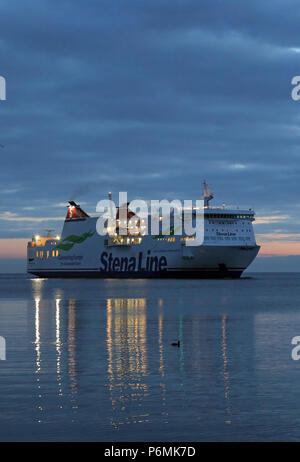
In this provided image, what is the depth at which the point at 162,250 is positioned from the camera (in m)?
97.7

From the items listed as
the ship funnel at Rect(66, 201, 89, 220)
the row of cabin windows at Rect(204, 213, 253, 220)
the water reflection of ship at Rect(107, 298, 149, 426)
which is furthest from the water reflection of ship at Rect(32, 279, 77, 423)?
the ship funnel at Rect(66, 201, 89, 220)

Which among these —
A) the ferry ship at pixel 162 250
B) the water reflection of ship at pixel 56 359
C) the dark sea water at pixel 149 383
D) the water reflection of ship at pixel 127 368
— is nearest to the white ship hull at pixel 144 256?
the ferry ship at pixel 162 250

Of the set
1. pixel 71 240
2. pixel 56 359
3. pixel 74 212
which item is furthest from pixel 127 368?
pixel 74 212

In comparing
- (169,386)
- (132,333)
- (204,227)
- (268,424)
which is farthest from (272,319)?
(204,227)

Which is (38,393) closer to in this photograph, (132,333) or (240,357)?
(240,357)

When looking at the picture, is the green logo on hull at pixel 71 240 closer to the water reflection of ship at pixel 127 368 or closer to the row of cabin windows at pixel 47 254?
the row of cabin windows at pixel 47 254

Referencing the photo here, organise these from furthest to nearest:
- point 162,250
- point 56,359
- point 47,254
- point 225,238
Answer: point 47,254 → point 162,250 → point 225,238 → point 56,359

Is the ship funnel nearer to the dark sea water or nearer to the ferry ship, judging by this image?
the ferry ship

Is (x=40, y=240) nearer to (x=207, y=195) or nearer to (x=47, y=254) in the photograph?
(x=47, y=254)

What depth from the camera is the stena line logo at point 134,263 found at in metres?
99.0

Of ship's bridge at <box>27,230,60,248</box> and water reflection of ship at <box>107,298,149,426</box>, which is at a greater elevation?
ship's bridge at <box>27,230,60,248</box>

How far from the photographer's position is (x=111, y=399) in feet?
47.7

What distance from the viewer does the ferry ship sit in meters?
94.9

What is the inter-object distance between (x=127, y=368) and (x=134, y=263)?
280 ft
